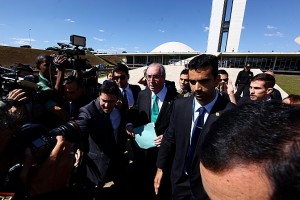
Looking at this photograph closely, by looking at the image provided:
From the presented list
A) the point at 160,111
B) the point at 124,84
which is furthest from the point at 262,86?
the point at 124,84

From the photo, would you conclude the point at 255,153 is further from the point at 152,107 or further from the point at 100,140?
the point at 152,107

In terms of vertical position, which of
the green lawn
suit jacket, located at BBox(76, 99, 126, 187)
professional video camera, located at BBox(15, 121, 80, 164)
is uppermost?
professional video camera, located at BBox(15, 121, 80, 164)

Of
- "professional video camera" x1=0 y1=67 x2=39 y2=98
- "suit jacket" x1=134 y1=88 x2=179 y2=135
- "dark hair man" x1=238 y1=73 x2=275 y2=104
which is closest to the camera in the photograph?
"professional video camera" x1=0 y1=67 x2=39 y2=98

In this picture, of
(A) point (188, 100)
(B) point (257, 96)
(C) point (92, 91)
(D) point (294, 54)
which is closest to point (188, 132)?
(A) point (188, 100)

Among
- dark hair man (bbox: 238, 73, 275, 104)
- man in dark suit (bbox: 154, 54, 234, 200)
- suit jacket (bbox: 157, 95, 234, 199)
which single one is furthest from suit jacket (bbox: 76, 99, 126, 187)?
dark hair man (bbox: 238, 73, 275, 104)

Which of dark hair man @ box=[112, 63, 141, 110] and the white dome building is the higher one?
the white dome building

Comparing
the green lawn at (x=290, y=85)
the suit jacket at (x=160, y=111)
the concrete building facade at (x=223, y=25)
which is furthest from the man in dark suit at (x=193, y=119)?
the concrete building facade at (x=223, y=25)

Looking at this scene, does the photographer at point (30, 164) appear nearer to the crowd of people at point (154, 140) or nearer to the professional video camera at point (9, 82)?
the crowd of people at point (154, 140)

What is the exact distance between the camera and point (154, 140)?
2.59m

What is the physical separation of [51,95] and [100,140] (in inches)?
37.3

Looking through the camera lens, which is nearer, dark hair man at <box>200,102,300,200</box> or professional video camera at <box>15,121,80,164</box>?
dark hair man at <box>200,102,300,200</box>

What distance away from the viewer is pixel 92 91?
14.5 ft

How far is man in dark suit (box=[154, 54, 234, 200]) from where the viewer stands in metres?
2.00

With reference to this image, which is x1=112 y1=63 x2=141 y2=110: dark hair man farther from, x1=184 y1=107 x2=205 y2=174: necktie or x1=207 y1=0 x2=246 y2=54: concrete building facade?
x1=207 y1=0 x2=246 y2=54: concrete building facade
